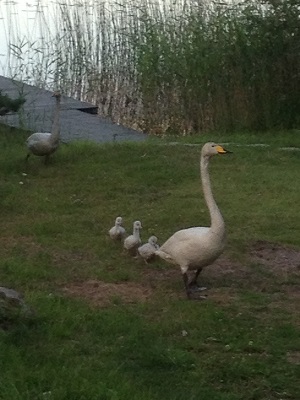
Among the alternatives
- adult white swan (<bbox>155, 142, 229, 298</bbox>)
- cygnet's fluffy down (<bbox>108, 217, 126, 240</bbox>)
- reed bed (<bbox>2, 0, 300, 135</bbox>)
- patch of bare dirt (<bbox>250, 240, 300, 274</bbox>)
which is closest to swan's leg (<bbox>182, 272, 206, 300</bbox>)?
adult white swan (<bbox>155, 142, 229, 298</bbox>)

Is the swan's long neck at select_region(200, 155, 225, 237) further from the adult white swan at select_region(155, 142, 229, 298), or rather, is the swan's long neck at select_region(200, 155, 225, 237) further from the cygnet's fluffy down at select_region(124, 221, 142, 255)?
the cygnet's fluffy down at select_region(124, 221, 142, 255)

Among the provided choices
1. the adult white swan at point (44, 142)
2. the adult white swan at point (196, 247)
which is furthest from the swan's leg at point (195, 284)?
the adult white swan at point (44, 142)

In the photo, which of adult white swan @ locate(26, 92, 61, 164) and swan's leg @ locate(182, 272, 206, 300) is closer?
swan's leg @ locate(182, 272, 206, 300)

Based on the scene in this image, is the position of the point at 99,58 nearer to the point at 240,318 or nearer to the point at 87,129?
the point at 87,129

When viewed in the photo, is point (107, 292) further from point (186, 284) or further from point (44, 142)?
point (44, 142)

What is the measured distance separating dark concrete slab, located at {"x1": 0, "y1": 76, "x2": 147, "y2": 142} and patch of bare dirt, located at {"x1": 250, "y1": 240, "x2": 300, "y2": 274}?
15.0 feet

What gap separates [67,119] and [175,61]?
153 cm

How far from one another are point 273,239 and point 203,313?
1.80 metres

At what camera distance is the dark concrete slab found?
1158cm

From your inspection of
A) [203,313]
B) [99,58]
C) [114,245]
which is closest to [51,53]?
[99,58]

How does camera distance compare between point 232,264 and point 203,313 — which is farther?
point 232,264

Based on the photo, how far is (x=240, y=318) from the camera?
217 inches

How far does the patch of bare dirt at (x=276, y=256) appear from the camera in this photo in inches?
258

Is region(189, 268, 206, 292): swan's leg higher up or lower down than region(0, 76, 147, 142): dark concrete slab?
lower down
